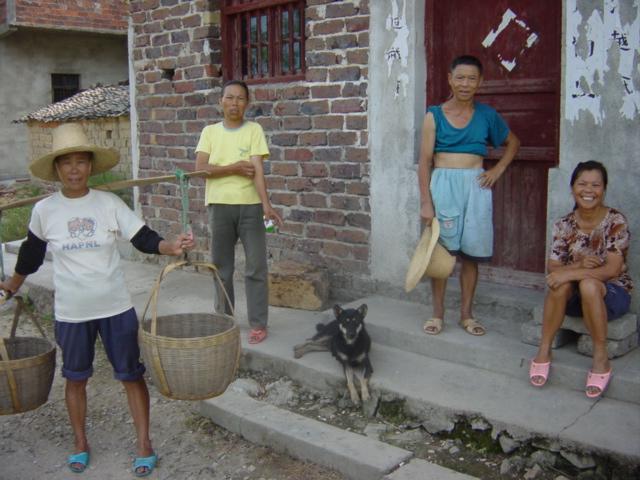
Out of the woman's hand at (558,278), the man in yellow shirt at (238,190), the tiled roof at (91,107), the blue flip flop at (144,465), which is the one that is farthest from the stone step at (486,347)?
the tiled roof at (91,107)

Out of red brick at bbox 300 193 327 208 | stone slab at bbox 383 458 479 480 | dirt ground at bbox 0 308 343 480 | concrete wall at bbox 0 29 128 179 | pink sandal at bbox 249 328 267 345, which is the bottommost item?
dirt ground at bbox 0 308 343 480

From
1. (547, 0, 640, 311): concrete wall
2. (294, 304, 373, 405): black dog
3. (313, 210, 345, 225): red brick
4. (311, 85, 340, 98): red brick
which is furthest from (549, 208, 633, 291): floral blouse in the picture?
(311, 85, 340, 98): red brick

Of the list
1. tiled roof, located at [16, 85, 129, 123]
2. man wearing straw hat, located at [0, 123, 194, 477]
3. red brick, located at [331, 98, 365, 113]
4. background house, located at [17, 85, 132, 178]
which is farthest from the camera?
tiled roof, located at [16, 85, 129, 123]

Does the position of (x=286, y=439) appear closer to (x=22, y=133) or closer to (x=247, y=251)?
(x=247, y=251)

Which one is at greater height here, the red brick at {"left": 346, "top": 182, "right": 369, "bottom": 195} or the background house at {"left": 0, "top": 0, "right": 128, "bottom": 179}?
the background house at {"left": 0, "top": 0, "right": 128, "bottom": 179}

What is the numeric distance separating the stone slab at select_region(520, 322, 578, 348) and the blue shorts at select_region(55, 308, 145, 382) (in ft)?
7.72

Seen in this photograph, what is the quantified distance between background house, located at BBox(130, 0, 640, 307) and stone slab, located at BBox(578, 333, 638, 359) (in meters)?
0.44

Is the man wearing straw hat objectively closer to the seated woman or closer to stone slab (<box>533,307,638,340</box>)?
the seated woman

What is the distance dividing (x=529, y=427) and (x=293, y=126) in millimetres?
3485

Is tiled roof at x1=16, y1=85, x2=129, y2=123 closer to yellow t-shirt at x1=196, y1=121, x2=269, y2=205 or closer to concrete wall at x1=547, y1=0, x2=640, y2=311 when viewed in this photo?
yellow t-shirt at x1=196, y1=121, x2=269, y2=205

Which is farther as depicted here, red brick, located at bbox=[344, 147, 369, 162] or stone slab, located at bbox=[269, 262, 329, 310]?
stone slab, located at bbox=[269, 262, 329, 310]

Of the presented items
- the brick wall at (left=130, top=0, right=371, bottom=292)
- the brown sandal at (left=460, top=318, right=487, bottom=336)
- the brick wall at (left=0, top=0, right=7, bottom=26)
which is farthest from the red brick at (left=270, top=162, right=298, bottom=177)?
the brick wall at (left=0, top=0, right=7, bottom=26)

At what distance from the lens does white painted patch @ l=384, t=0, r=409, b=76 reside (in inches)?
219

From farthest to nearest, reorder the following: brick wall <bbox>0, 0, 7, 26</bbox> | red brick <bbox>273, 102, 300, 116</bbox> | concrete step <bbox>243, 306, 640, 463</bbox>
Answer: brick wall <bbox>0, 0, 7, 26</bbox> → red brick <bbox>273, 102, 300, 116</bbox> → concrete step <bbox>243, 306, 640, 463</bbox>
